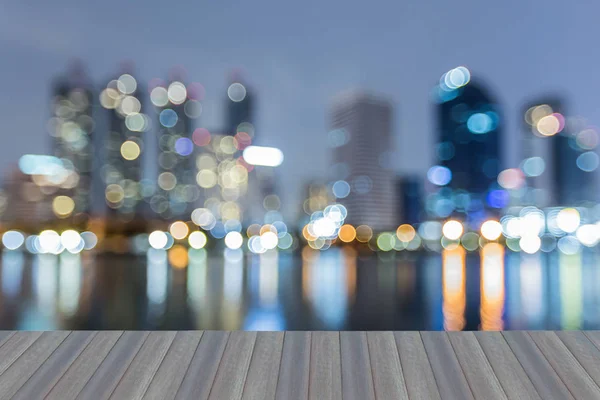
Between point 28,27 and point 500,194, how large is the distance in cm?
9390

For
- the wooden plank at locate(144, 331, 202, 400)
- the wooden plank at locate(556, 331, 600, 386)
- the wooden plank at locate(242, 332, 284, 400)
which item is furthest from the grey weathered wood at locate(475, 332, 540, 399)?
the wooden plank at locate(144, 331, 202, 400)

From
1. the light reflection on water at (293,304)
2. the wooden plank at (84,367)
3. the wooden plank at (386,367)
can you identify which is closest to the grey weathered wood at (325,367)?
the wooden plank at (386,367)

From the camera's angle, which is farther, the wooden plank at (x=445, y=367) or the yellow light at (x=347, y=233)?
the yellow light at (x=347, y=233)

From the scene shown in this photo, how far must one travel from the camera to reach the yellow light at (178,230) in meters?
95.8

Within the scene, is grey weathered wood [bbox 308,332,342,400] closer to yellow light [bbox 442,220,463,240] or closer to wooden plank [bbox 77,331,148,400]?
wooden plank [bbox 77,331,148,400]

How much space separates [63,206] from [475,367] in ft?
332

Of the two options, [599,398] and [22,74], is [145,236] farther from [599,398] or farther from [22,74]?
[599,398]

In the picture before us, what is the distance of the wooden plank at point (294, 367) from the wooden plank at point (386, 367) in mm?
368

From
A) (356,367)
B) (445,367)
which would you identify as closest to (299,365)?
(356,367)

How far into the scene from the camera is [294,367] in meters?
2.69

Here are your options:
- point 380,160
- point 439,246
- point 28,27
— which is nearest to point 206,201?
point 380,160

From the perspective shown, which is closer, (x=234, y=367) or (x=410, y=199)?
(x=234, y=367)

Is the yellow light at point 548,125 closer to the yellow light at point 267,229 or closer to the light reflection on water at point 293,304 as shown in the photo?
the yellow light at point 267,229

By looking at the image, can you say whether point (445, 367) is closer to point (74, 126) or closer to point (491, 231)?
point (491, 231)
